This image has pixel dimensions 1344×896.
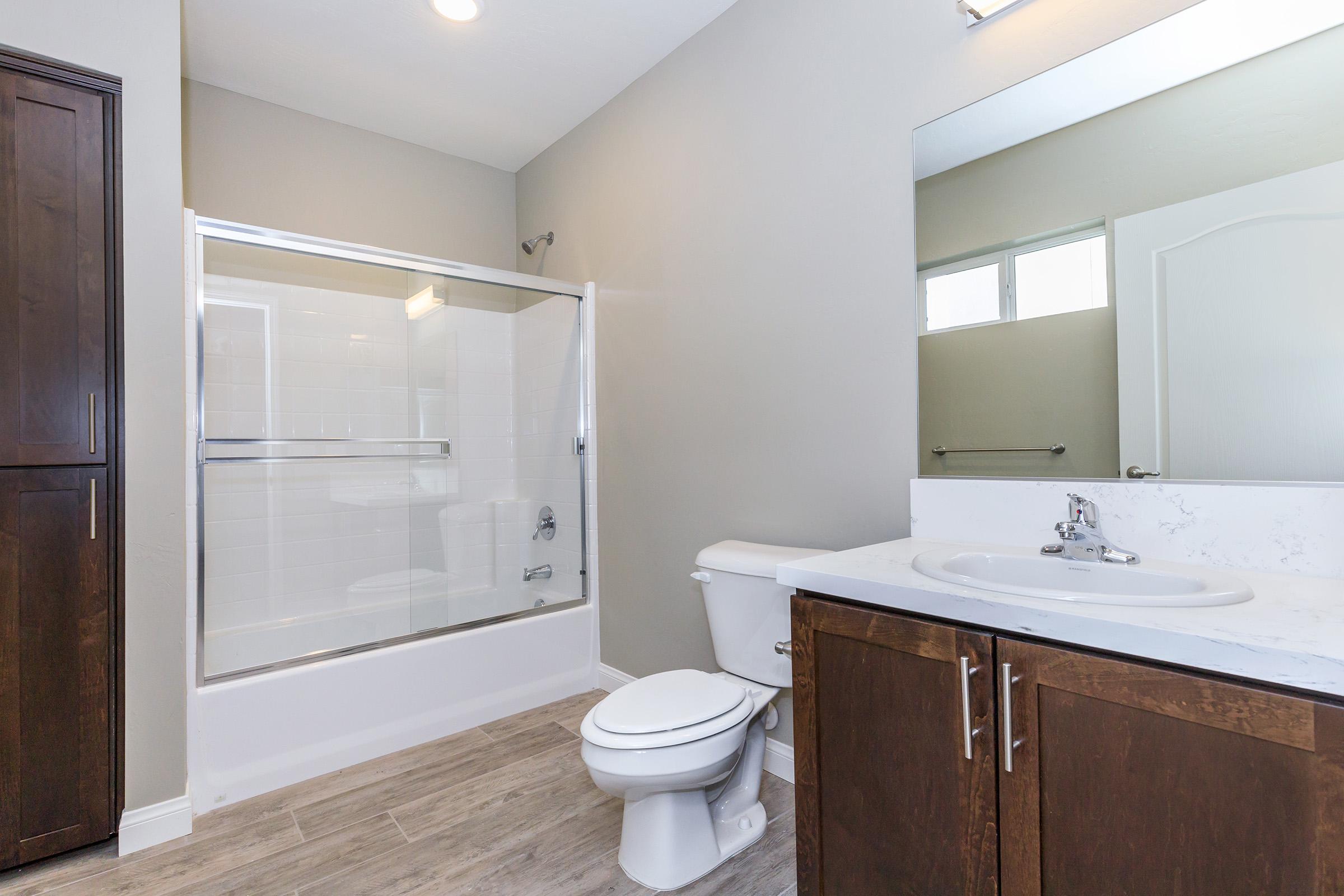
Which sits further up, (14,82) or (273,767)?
(14,82)

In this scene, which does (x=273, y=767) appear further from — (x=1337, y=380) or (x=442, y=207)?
(x=1337, y=380)

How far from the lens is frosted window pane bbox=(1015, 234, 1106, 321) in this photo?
141 cm

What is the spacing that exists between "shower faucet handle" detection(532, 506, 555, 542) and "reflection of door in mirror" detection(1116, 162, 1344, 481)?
2160 mm

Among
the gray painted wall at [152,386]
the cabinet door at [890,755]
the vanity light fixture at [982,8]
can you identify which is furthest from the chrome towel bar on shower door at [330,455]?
the vanity light fixture at [982,8]

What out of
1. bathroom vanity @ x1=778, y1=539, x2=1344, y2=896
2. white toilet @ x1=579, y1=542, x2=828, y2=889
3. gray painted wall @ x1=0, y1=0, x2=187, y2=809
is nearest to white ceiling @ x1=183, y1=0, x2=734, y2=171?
gray painted wall @ x1=0, y1=0, x2=187, y2=809

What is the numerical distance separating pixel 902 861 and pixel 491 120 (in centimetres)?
307

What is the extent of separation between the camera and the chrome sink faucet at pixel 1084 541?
4.21ft

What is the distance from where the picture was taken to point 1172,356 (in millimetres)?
1312

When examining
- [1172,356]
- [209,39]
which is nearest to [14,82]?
[209,39]

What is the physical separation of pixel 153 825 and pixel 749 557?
1.78 metres

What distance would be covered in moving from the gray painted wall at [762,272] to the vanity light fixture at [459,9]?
2.19ft

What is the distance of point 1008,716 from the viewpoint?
98 cm

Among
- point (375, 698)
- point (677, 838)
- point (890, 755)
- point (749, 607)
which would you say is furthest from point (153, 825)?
point (890, 755)

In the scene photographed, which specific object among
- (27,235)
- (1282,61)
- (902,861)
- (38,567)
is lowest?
(902,861)
